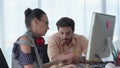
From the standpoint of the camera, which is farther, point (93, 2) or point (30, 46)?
→ point (93, 2)

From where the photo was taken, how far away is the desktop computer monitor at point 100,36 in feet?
6.04

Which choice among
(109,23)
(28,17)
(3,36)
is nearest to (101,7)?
(3,36)

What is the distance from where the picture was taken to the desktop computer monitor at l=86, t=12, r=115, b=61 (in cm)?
184

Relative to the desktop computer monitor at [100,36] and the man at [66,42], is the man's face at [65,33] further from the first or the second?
the desktop computer monitor at [100,36]

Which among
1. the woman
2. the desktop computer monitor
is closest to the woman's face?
the woman

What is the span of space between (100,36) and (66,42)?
27.3 inches

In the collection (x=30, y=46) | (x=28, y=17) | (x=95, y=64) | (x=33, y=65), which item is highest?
(x=28, y=17)

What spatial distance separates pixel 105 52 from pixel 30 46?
78cm

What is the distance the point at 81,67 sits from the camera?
1886 mm

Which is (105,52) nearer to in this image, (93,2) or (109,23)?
(109,23)

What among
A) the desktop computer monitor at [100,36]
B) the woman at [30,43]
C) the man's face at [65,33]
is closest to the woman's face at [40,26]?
the woman at [30,43]

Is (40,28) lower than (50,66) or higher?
higher

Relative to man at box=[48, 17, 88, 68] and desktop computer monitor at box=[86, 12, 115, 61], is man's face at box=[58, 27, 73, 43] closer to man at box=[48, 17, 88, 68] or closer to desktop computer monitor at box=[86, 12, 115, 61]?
man at box=[48, 17, 88, 68]

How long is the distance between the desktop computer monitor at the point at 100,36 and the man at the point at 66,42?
45 centimetres
